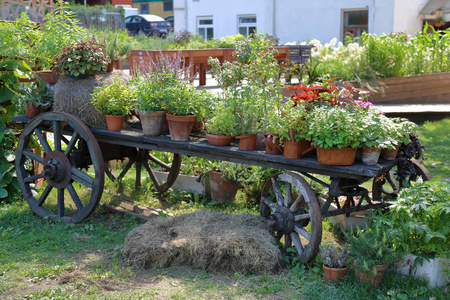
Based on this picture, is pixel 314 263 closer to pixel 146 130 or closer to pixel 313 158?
pixel 313 158

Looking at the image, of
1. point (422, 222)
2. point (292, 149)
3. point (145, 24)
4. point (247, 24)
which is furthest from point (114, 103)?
point (145, 24)

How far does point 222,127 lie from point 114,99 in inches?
46.0

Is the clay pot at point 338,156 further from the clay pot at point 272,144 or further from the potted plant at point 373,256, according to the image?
the potted plant at point 373,256

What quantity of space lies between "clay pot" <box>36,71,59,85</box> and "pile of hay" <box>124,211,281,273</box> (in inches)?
77.0

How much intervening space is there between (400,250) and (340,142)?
833 mm

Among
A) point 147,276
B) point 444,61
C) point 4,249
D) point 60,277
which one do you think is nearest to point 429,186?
point 147,276

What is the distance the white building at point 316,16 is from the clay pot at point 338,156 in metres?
13.8

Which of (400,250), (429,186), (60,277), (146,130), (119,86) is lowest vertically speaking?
(60,277)

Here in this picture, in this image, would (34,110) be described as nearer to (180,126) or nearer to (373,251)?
(180,126)

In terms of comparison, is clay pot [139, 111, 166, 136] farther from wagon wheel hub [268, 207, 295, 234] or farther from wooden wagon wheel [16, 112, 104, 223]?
wagon wheel hub [268, 207, 295, 234]

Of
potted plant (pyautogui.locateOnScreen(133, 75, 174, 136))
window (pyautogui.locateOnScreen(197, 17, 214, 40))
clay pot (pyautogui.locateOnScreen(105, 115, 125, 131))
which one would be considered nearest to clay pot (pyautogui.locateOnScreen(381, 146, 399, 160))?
potted plant (pyautogui.locateOnScreen(133, 75, 174, 136))

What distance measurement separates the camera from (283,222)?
398 cm

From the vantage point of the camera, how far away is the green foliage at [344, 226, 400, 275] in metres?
3.35

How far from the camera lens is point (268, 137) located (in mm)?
3922
